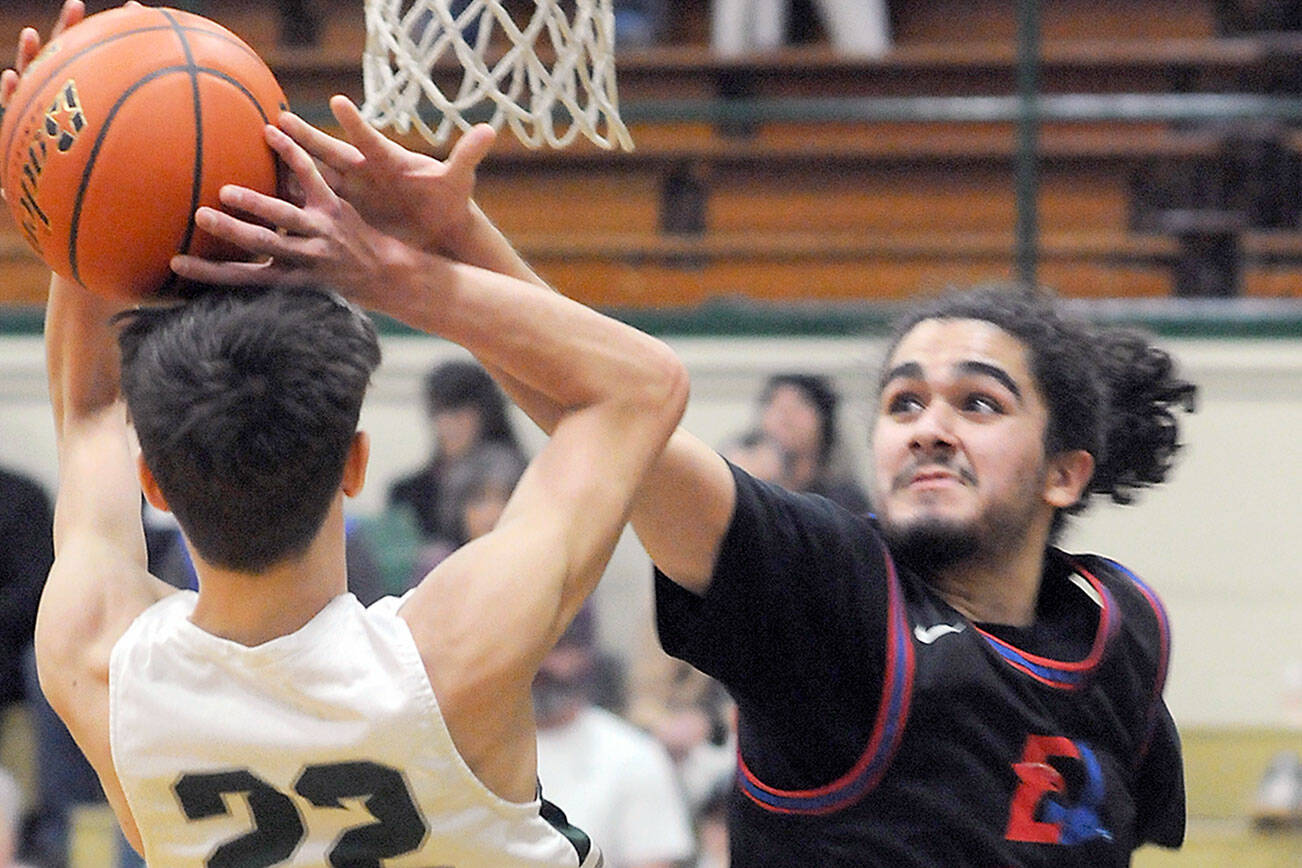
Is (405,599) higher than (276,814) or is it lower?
higher

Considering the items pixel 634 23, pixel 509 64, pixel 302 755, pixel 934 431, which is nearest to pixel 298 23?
pixel 634 23

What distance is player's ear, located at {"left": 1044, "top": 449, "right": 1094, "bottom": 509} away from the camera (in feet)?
8.17

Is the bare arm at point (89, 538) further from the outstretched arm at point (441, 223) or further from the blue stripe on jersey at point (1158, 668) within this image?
the blue stripe on jersey at point (1158, 668)

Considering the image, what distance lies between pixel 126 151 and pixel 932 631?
1.18 metres

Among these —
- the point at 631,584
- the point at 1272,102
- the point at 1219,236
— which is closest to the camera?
the point at 631,584

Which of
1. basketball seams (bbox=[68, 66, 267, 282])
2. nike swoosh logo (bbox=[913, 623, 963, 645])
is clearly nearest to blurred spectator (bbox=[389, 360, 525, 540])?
nike swoosh logo (bbox=[913, 623, 963, 645])

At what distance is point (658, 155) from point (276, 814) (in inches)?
212

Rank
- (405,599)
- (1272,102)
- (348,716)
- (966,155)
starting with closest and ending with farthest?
(348,716) → (405,599) → (1272,102) → (966,155)

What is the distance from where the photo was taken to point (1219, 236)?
6352 millimetres

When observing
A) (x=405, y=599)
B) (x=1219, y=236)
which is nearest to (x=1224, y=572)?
(x=1219, y=236)

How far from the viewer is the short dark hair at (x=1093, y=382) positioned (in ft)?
8.23

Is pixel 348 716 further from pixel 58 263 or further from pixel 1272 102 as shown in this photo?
pixel 1272 102

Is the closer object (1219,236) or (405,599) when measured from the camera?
(405,599)

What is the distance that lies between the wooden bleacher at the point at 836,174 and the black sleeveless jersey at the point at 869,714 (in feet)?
14.2
